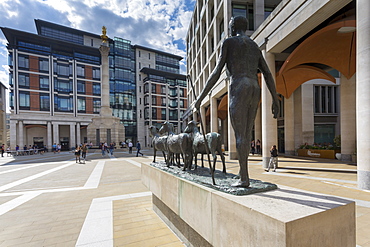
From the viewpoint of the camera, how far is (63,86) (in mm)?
51531

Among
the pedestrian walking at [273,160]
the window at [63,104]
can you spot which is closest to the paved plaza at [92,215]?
the pedestrian walking at [273,160]

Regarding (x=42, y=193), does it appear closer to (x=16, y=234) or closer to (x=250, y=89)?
(x=16, y=234)

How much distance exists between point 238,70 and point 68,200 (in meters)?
7.78

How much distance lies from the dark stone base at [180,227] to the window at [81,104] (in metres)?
54.7

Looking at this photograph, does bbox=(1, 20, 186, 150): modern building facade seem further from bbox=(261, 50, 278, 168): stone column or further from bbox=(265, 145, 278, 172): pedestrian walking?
bbox=(265, 145, 278, 172): pedestrian walking

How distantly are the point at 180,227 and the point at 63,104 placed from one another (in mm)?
57209

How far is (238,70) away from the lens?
11.1 ft

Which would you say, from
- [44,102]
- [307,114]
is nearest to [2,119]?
[44,102]

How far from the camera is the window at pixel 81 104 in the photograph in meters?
52.4

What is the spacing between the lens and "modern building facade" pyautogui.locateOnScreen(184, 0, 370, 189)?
7.28m

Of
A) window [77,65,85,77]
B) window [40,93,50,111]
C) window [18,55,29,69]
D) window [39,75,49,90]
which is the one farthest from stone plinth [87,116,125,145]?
window [18,55,29,69]

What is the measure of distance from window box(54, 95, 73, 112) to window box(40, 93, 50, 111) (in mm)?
1512

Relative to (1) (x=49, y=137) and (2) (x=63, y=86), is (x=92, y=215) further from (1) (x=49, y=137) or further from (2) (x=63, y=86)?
(2) (x=63, y=86)

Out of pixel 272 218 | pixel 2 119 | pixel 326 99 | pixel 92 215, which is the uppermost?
pixel 326 99
